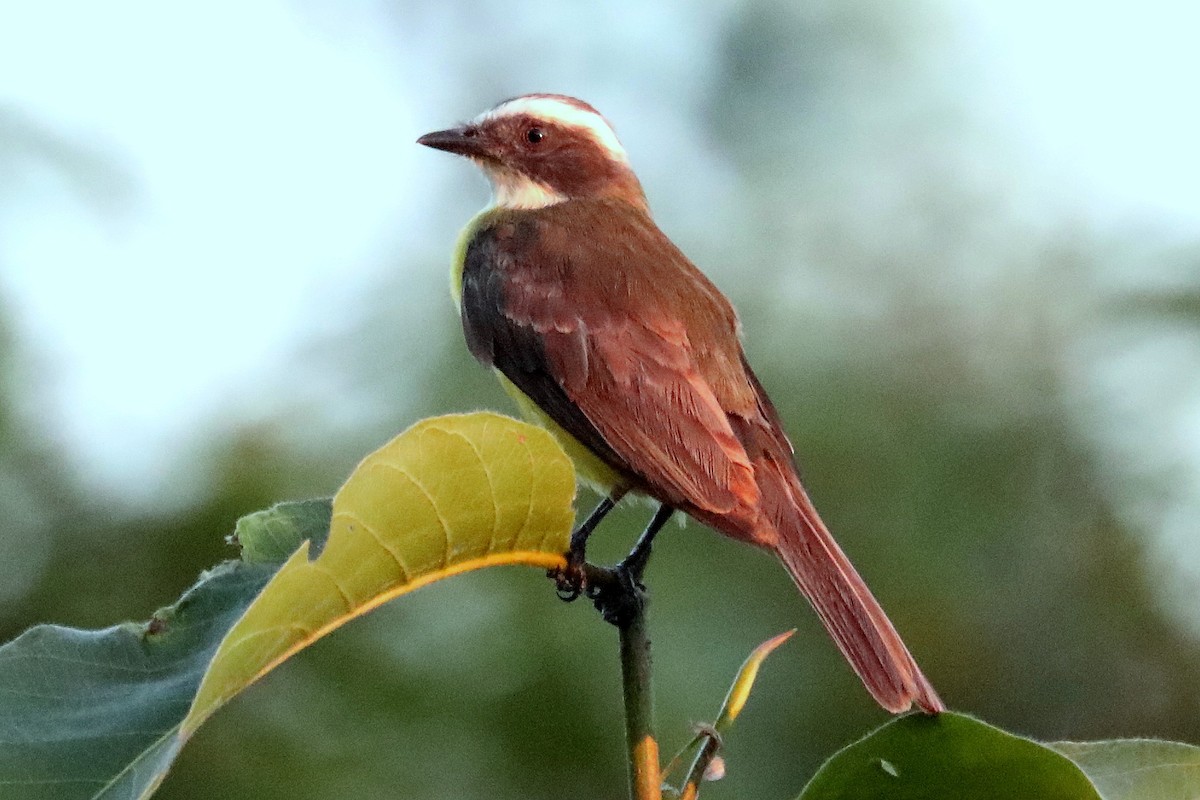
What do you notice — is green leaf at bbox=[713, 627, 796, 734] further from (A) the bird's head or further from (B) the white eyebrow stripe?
(B) the white eyebrow stripe

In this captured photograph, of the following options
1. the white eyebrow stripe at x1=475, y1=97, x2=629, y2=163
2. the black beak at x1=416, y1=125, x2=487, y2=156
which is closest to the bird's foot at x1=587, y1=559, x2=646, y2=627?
the black beak at x1=416, y1=125, x2=487, y2=156

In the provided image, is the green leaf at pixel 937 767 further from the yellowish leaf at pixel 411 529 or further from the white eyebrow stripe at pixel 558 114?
the white eyebrow stripe at pixel 558 114

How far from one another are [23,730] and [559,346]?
234 cm

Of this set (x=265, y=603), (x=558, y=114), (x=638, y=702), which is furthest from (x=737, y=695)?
(x=558, y=114)

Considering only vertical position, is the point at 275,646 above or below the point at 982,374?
above

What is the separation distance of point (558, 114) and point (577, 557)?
10.6 feet

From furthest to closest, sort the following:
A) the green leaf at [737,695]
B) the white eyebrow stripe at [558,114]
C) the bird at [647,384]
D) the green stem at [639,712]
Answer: the white eyebrow stripe at [558,114] < the bird at [647,384] < the green leaf at [737,695] < the green stem at [639,712]

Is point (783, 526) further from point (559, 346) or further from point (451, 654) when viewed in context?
point (451, 654)

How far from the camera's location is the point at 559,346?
13.0 ft

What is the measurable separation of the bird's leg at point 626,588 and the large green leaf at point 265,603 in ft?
0.62

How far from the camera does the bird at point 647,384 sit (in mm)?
3318

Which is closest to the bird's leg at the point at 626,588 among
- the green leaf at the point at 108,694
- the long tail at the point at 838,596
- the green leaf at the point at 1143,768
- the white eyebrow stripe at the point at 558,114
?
the long tail at the point at 838,596

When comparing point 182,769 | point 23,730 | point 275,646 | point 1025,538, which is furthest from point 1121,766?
point 1025,538

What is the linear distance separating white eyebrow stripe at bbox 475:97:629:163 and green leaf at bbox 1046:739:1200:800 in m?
3.82
